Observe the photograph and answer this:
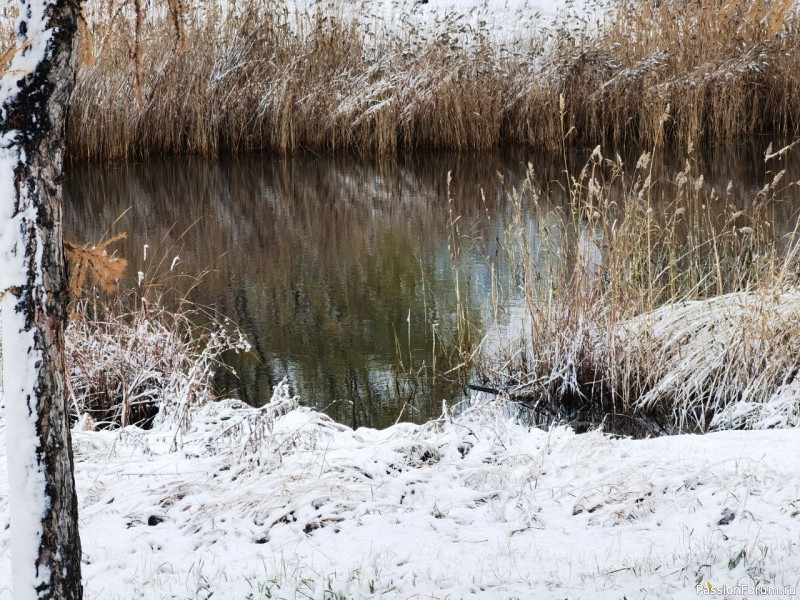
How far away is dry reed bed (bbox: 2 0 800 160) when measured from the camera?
12.0 meters

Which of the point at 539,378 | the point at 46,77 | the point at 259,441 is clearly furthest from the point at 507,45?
the point at 46,77

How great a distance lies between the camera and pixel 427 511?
287 cm

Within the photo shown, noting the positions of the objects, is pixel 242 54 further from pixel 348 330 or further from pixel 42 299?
pixel 42 299

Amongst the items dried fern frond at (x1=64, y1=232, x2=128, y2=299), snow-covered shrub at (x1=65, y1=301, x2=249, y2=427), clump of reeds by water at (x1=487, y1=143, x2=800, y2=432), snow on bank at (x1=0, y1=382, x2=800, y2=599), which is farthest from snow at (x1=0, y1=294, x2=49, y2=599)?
clump of reeds by water at (x1=487, y1=143, x2=800, y2=432)

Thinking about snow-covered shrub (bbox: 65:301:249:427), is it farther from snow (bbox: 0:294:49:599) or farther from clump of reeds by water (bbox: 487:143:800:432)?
snow (bbox: 0:294:49:599)

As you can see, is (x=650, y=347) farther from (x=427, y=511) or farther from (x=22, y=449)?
(x=22, y=449)

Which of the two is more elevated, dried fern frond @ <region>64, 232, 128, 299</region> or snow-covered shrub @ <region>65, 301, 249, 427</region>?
dried fern frond @ <region>64, 232, 128, 299</region>

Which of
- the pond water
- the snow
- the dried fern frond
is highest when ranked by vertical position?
the dried fern frond

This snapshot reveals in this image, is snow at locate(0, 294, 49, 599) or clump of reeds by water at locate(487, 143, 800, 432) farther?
clump of reeds by water at locate(487, 143, 800, 432)

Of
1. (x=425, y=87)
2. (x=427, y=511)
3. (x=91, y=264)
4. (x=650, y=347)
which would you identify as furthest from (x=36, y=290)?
(x=425, y=87)

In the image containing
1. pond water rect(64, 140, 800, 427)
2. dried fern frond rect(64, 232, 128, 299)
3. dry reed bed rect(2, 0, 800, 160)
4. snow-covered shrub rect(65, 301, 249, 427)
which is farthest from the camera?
dry reed bed rect(2, 0, 800, 160)

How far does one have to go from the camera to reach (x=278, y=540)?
271cm

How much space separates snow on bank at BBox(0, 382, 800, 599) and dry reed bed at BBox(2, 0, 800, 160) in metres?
9.14

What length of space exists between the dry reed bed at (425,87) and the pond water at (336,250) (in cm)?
49
